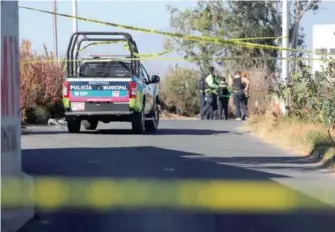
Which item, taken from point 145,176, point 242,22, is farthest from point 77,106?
point 242,22

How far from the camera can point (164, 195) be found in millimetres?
10148

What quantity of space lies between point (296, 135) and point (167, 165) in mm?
4855

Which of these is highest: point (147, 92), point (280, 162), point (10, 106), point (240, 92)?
point (10, 106)

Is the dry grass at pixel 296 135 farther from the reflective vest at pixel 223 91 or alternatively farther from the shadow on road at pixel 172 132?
the reflective vest at pixel 223 91

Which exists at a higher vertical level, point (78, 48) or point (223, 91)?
point (78, 48)

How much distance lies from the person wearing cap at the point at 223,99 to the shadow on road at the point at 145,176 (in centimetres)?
1141

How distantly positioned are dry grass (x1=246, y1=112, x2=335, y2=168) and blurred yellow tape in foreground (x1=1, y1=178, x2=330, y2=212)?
3.07 m

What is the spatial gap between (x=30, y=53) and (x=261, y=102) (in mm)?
8314

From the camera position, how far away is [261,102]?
28.0 meters

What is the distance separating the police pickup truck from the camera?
18.9 meters

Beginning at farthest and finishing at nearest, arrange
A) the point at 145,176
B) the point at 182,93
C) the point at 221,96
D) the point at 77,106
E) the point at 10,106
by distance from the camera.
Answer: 1. the point at 182,93
2. the point at 221,96
3. the point at 77,106
4. the point at 145,176
5. the point at 10,106

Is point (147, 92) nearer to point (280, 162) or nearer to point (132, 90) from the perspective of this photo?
point (132, 90)

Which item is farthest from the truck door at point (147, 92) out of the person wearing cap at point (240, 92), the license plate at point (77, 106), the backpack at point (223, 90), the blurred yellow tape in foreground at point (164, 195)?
the blurred yellow tape in foreground at point (164, 195)

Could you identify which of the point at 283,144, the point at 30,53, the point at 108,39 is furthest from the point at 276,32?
the point at 283,144
